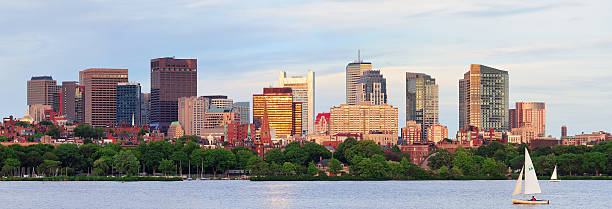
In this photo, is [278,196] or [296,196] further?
[296,196]

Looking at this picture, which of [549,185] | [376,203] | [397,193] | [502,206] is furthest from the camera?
[549,185]

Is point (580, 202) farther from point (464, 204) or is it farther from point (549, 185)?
point (549, 185)

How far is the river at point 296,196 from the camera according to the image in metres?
132

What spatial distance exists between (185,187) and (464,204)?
2590 inches

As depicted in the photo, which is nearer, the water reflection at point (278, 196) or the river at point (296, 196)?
the river at point (296, 196)

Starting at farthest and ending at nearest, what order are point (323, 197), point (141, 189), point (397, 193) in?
point (141, 189) → point (397, 193) → point (323, 197)

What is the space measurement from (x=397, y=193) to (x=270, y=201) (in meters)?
29.0

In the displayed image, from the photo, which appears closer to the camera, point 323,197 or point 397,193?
point 323,197

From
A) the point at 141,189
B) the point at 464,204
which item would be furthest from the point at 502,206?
the point at 141,189

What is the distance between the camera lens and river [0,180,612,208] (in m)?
132

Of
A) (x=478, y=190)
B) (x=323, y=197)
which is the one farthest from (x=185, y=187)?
(x=478, y=190)

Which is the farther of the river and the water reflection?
the water reflection

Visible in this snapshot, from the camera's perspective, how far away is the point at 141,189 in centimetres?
17325

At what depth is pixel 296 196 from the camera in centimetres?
15138
